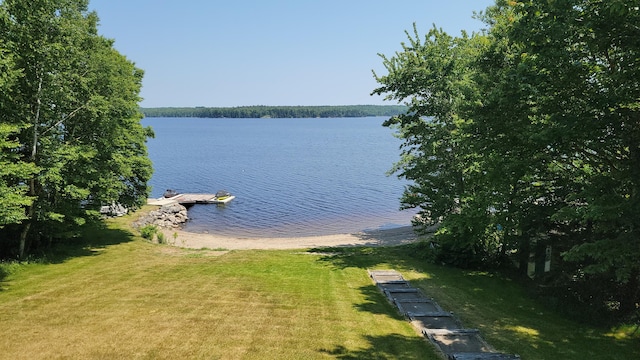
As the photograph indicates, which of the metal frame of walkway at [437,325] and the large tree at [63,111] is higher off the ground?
the large tree at [63,111]

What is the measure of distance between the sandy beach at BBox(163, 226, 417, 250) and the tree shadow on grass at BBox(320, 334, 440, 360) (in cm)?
2170

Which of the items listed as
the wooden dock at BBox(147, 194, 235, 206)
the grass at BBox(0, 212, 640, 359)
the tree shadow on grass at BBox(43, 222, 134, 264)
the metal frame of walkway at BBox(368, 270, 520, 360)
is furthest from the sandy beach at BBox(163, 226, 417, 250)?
the metal frame of walkway at BBox(368, 270, 520, 360)

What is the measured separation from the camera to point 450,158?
21969 millimetres

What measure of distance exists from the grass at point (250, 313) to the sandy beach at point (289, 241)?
12.5 metres

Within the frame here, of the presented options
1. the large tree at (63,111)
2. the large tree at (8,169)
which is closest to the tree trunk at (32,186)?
the large tree at (63,111)

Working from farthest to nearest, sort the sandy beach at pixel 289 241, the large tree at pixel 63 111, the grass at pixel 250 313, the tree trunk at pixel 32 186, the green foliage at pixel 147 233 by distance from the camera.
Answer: the sandy beach at pixel 289 241 → the green foliage at pixel 147 233 → the tree trunk at pixel 32 186 → the large tree at pixel 63 111 → the grass at pixel 250 313

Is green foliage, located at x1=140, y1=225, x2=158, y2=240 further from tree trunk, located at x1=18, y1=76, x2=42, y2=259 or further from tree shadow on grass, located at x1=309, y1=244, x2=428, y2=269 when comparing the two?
tree shadow on grass, located at x1=309, y1=244, x2=428, y2=269

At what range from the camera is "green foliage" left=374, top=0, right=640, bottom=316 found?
407 inches

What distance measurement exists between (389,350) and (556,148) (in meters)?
7.51

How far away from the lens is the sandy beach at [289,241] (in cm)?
3284

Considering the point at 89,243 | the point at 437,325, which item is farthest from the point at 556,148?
the point at 89,243

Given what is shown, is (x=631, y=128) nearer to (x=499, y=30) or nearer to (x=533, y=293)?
(x=533, y=293)

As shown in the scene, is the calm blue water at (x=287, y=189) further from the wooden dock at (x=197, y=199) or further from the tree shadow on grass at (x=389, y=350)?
the tree shadow on grass at (x=389, y=350)

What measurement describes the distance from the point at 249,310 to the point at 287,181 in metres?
60.2
